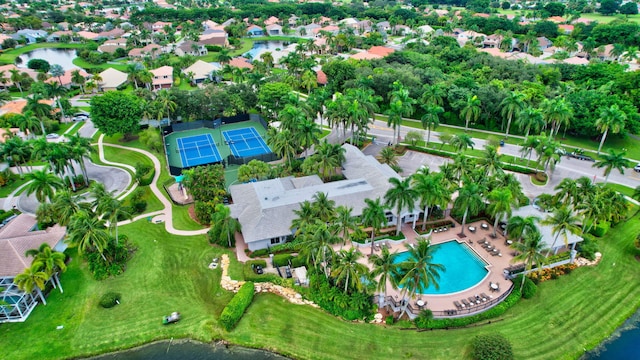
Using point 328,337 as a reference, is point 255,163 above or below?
above

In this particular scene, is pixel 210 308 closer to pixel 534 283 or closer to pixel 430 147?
pixel 534 283

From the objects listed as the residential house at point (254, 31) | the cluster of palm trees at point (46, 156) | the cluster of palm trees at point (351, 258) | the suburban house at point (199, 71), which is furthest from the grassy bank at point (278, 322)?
the residential house at point (254, 31)

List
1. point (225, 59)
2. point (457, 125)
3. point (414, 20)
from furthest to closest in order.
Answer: point (414, 20) → point (225, 59) → point (457, 125)

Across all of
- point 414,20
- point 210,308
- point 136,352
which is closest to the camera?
point 136,352

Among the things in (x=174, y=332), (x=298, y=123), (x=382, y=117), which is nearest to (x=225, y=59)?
(x=382, y=117)

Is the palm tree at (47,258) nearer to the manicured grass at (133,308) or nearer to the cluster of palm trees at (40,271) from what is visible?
the cluster of palm trees at (40,271)

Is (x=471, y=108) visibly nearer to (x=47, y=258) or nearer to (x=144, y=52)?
(x=47, y=258)

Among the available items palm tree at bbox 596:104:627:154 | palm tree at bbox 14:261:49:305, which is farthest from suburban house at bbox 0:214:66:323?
palm tree at bbox 596:104:627:154
